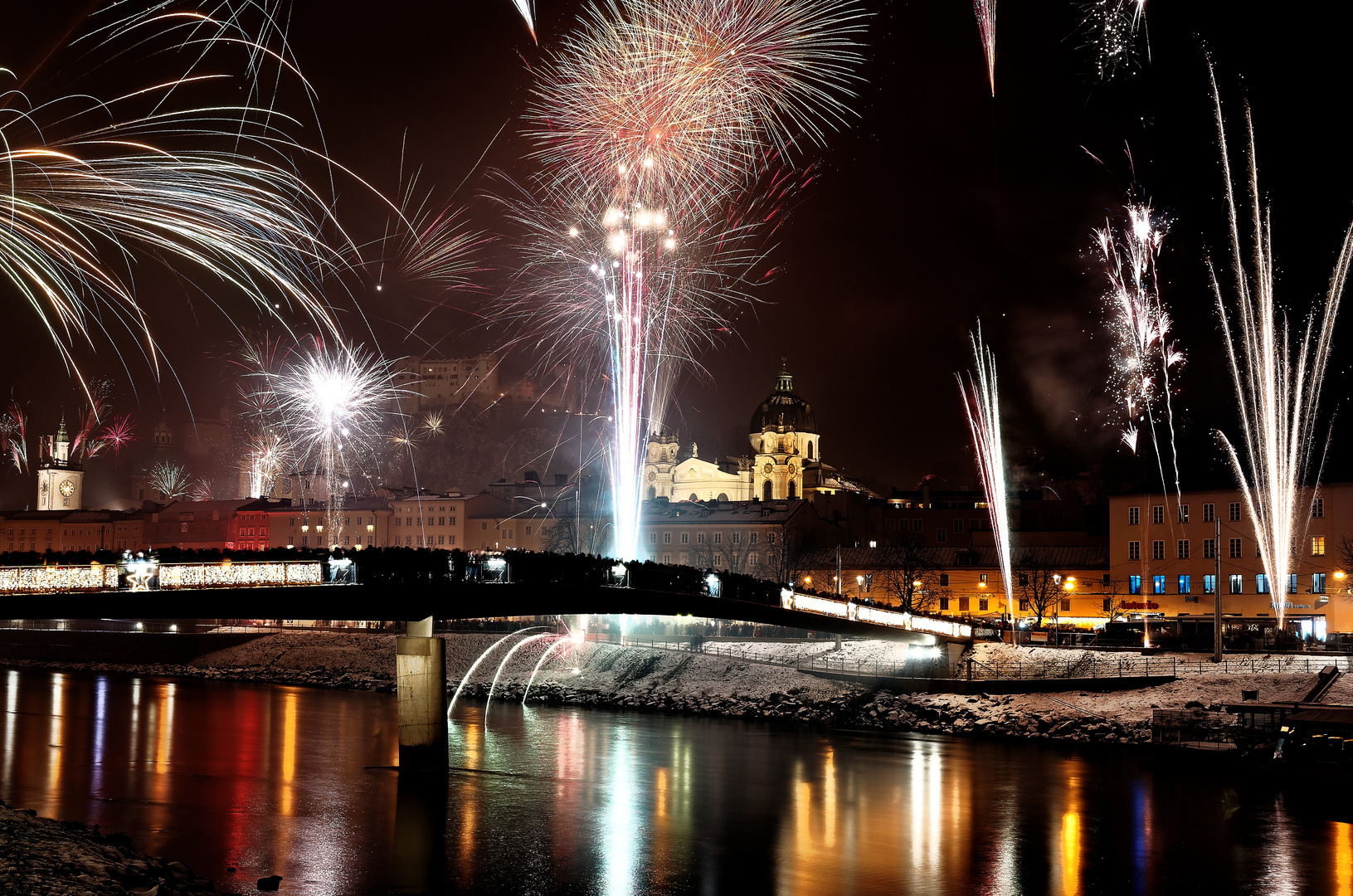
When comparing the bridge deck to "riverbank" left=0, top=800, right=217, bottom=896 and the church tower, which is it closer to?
"riverbank" left=0, top=800, right=217, bottom=896

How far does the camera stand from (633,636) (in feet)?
259

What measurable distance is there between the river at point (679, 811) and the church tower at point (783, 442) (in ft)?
383

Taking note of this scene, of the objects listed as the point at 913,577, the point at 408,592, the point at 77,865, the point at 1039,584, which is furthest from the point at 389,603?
the point at 913,577

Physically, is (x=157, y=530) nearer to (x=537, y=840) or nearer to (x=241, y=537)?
(x=241, y=537)

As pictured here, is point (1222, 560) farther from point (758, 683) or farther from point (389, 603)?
point (389, 603)

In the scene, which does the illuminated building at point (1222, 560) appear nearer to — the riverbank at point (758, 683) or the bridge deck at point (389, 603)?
the riverbank at point (758, 683)

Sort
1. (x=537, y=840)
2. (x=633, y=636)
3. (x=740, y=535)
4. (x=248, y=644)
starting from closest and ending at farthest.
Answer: (x=537, y=840) → (x=633, y=636) → (x=248, y=644) → (x=740, y=535)

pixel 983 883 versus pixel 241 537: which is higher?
pixel 241 537

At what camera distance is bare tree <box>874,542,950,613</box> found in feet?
317

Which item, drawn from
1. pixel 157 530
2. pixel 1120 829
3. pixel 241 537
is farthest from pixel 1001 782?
pixel 157 530

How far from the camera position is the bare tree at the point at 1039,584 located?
86.6 metres

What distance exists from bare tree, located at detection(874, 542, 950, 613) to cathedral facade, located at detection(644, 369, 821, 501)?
5598 cm

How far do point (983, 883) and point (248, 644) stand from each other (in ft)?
238

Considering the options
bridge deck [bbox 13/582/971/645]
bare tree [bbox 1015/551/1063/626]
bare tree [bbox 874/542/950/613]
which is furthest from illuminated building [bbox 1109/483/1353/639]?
bridge deck [bbox 13/582/971/645]
